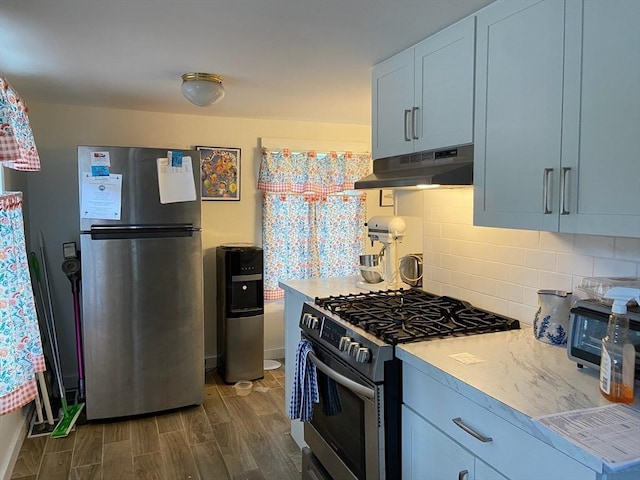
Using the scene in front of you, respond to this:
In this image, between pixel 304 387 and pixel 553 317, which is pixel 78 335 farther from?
pixel 553 317

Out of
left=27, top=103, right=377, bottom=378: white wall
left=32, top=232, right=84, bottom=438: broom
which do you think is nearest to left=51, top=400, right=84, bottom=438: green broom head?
left=32, top=232, right=84, bottom=438: broom

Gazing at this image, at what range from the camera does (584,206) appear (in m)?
1.43

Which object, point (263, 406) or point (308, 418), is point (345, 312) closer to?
point (308, 418)

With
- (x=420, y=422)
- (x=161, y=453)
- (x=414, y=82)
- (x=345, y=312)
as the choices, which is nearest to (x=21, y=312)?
(x=161, y=453)

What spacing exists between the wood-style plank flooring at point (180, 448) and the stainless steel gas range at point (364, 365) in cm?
42

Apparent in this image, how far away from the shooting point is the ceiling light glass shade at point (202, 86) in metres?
2.63

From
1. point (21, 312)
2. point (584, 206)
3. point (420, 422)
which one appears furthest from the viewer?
point (21, 312)

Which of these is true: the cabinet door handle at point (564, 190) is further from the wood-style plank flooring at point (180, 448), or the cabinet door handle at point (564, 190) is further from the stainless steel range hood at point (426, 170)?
the wood-style plank flooring at point (180, 448)

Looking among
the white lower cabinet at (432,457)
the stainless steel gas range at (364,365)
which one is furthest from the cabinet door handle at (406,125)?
the white lower cabinet at (432,457)

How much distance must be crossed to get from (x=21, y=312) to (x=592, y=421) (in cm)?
216

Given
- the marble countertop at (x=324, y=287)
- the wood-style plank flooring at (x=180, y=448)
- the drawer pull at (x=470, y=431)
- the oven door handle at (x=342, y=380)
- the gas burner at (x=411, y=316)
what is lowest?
the wood-style plank flooring at (x=180, y=448)

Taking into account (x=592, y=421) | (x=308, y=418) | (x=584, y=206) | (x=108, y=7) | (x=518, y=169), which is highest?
(x=108, y=7)

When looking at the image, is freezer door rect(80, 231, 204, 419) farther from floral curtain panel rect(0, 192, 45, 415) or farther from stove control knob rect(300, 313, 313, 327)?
stove control knob rect(300, 313, 313, 327)

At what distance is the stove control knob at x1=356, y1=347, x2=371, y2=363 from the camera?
1.77m
